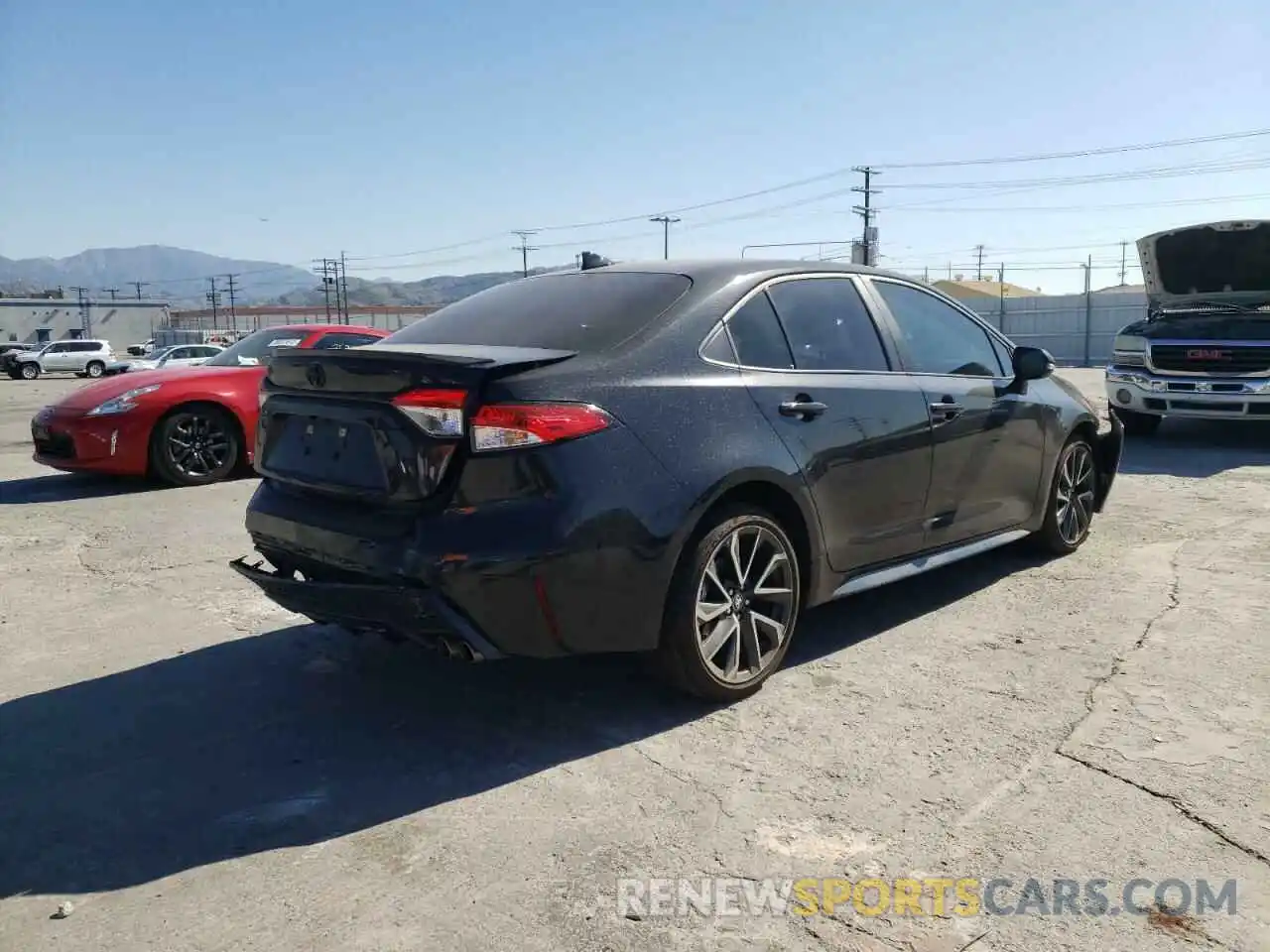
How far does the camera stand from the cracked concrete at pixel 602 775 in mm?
2461

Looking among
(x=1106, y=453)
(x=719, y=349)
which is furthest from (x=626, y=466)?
(x=1106, y=453)

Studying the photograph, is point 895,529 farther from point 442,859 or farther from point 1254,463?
point 1254,463

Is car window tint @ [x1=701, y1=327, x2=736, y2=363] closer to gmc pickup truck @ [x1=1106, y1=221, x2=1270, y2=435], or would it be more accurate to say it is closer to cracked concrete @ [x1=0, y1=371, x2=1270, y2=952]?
cracked concrete @ [x1=0, y1=371, x2=1270, y2=952]

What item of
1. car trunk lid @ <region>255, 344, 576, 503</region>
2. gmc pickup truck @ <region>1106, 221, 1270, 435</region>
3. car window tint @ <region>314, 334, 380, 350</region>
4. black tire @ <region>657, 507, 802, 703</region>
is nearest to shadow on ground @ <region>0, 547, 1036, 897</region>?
black tire @ <region>657, 507, 802, 703</region>

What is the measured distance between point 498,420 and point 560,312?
34.8 inches

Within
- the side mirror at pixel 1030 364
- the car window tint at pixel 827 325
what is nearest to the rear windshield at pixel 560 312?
the car window tint at pixel 827 325

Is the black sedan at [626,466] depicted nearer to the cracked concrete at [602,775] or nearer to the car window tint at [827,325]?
the car window tint at [827,325]

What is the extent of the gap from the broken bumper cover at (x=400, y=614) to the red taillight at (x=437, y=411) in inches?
20.1

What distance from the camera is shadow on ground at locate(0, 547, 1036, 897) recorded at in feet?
9.31

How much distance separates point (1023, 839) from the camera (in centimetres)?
281

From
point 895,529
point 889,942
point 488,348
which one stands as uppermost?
point 488,348

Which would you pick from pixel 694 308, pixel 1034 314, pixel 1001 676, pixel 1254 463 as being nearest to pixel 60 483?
pixel 694 308

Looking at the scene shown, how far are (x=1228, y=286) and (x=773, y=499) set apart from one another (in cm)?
966

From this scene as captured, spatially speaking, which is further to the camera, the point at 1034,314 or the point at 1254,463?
the point at 1034,314
